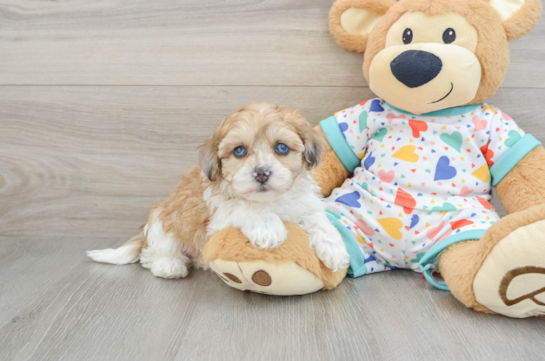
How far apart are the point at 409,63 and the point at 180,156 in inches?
43.8

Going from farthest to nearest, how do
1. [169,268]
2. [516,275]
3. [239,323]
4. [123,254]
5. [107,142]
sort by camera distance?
[107,142] → [123,254] → [169,268] → [239,323] → [516,275]

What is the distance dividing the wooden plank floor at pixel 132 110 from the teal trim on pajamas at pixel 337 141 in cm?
23

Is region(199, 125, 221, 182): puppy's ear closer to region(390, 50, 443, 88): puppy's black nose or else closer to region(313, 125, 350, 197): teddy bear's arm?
region(313, 125, 350, 197): teddy bear's arm

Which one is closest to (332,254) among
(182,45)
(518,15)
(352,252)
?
(352,252)

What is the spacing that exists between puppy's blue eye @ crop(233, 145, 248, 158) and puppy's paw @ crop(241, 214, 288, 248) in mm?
220

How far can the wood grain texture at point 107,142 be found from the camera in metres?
1.89

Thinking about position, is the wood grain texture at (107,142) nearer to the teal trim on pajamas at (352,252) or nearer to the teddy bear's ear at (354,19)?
the teddy bear's ear at (354,19)

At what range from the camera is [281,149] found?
1364 mm

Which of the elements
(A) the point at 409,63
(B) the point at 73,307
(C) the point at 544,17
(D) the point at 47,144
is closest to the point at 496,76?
(A) the point at 409,63

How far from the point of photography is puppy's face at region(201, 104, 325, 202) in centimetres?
127

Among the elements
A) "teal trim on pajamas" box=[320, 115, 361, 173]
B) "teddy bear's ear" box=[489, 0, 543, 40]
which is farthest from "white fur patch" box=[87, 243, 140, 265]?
"teddy bear's ear" box=[489, 0, 543, 40]

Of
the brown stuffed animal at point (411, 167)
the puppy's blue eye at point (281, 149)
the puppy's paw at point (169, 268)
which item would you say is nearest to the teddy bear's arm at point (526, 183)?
the brown stuffed animal at point (411, 167)

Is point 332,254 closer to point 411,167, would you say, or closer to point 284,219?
point 284,219

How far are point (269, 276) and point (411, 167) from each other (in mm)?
670
